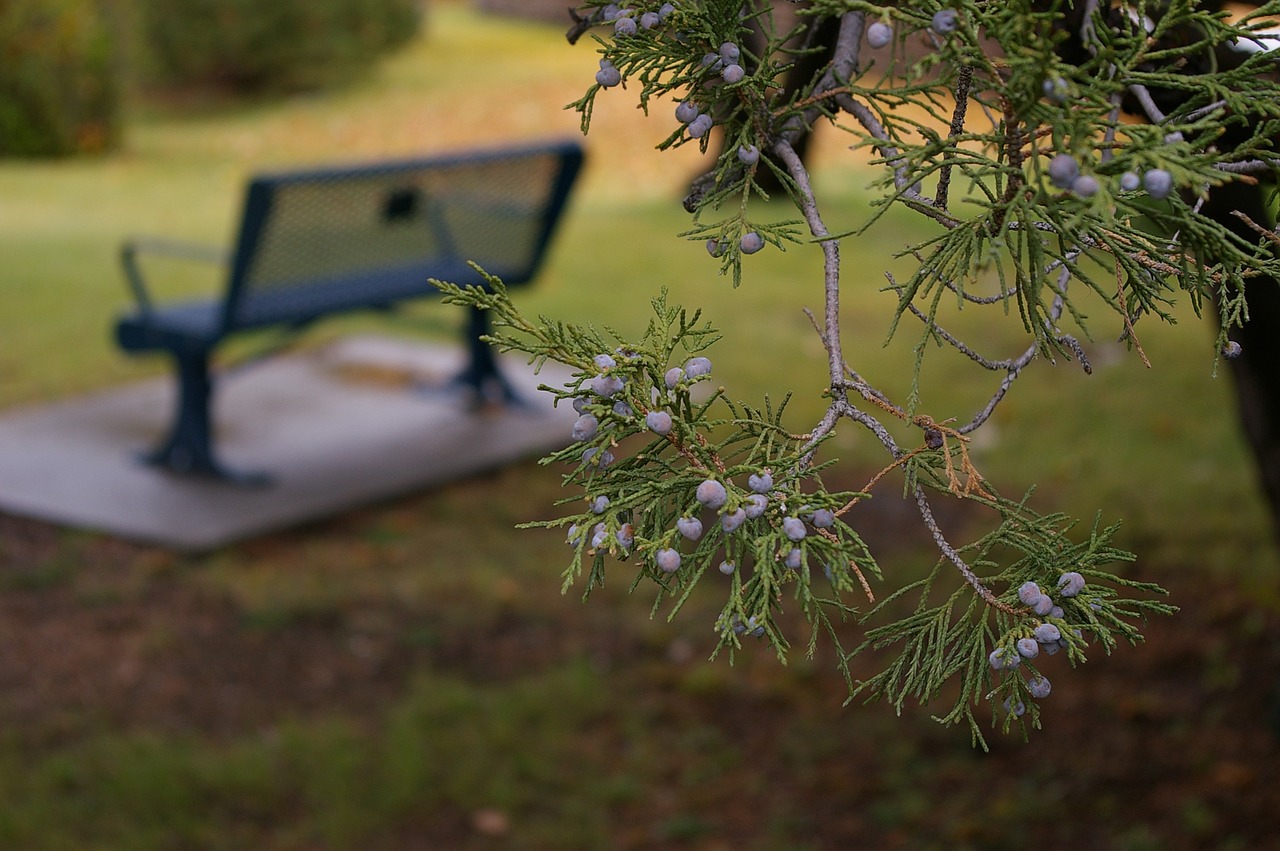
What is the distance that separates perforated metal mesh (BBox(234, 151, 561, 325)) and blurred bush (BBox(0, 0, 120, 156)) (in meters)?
9.67

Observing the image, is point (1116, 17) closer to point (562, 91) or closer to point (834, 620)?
point (834, 620)

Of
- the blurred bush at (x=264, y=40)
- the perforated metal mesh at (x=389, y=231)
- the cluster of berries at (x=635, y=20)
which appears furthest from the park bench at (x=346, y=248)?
the blurred bush at (x=264, y=40)

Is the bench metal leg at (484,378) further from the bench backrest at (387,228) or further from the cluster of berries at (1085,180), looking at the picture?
the cluster of berries at (1085,180)

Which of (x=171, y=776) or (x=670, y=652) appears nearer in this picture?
(x=171, y=776)

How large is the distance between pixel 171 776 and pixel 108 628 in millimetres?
1112

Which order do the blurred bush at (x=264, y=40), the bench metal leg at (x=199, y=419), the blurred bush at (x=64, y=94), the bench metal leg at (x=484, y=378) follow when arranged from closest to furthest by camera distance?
the bench metal leg at (x=199, y=419) < the bench metal leg at (x=484, y=378) < the blurred bush at (x=64, y=94) < the blurred bush at (x=264, y=40)

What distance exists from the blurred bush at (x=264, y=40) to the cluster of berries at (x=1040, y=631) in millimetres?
21431

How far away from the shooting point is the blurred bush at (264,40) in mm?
21016

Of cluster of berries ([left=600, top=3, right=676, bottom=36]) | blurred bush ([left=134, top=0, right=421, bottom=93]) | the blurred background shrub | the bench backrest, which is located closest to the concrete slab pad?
the bench backrest

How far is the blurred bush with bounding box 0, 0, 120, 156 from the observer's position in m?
15.6

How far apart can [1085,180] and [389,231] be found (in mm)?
5702

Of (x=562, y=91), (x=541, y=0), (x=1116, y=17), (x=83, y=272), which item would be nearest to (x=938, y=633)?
(x=1116, y=17)

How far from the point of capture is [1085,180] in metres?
0.98

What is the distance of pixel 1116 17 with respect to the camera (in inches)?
72.0
